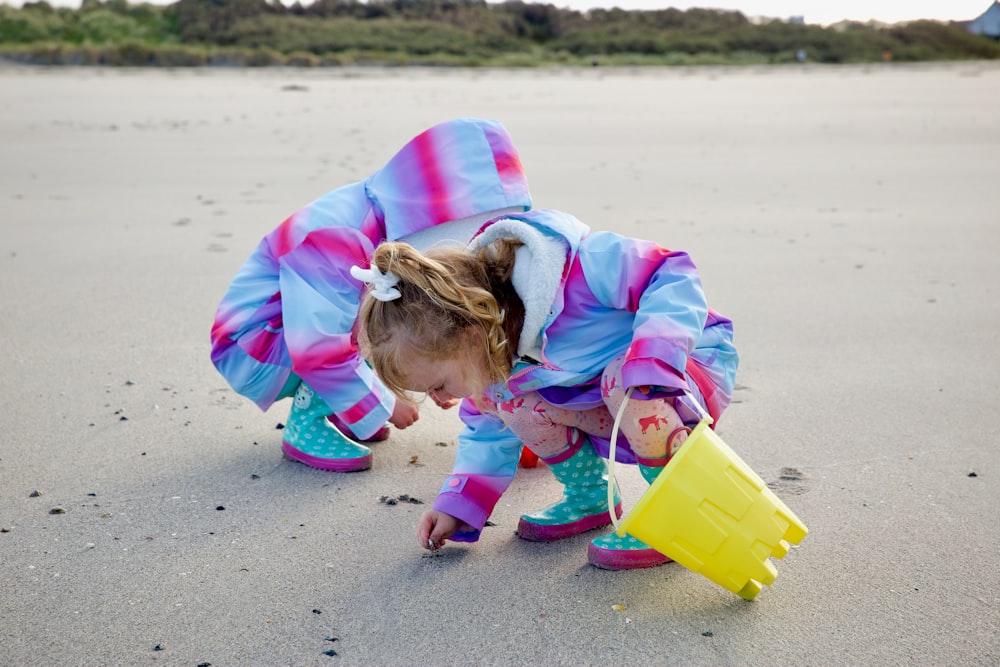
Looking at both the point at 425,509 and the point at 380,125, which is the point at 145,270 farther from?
the point at 380,125

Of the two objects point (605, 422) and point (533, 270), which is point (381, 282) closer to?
point (533, 270)

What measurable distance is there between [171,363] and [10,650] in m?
1.47

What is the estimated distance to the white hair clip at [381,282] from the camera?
1.66 meters

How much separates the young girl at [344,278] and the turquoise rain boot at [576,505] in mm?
521

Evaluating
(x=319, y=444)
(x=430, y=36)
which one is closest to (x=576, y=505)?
(x=319, y=444)

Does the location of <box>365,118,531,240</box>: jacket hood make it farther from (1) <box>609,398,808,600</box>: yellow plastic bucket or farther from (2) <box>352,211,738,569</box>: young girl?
(1) <box>609,398,808,600</box>: yellow plastic bucket

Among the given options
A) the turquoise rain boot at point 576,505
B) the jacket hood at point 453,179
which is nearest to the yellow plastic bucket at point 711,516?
the turquoise rain boot at point 576,505

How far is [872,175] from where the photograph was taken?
6.29m

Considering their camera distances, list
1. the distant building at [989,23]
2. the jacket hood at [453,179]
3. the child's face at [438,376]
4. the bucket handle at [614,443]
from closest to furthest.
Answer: the bucket handle at [614,443], the child's face at [438,376], the jacket hood at [453,179], the distant building at [989,23]

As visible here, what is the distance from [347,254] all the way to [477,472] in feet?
2.14

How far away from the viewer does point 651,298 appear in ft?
5.61

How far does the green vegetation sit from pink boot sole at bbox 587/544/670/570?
16.4 metres

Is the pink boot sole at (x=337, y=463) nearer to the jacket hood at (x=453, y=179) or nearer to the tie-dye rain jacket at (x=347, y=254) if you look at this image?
the tie-dye rain jacket at (x=347, y=254)

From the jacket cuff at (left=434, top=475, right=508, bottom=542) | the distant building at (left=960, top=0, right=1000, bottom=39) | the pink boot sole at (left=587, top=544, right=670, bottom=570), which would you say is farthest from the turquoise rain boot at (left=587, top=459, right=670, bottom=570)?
the distant building at (left=960, top=0, right=1000, bottom=39)
